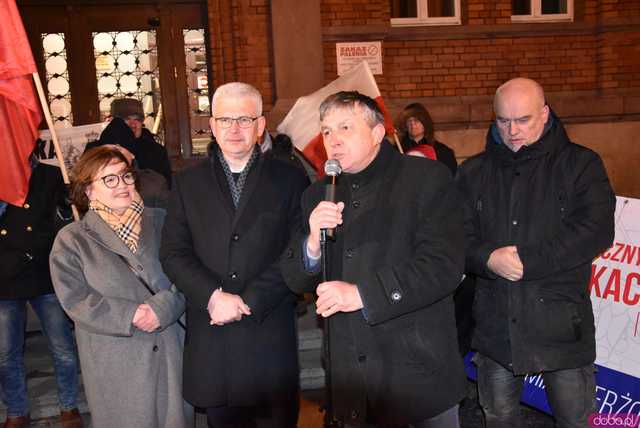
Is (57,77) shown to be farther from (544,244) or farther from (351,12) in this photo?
(544,244)

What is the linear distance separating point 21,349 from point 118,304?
185 cm

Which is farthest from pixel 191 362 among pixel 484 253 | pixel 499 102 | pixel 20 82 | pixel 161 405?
pixel 20 82

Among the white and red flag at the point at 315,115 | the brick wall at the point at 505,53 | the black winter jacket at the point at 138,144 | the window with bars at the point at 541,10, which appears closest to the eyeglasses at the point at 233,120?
the white and red flag at the point at 315,115

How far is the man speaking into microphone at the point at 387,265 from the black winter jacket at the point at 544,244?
0.59 m

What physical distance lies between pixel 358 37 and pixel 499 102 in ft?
19.0

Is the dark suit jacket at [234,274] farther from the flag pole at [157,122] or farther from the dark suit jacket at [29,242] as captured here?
the flag pole at [157,122]

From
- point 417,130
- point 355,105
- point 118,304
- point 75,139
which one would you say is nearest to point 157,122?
point 75,139

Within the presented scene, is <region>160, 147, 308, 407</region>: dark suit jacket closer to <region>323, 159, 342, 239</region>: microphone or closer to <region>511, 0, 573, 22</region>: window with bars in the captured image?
<region>323, 159, 342, 239</region>: microphone

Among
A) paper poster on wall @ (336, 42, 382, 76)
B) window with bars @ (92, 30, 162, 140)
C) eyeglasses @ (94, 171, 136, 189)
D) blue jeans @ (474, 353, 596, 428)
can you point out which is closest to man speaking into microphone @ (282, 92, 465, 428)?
blue jeans @ (474, 353, 596, 428)

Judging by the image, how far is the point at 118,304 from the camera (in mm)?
3705

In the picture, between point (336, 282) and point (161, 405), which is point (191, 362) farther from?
point (336, 282)

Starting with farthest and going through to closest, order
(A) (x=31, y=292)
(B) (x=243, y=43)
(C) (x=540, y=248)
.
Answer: (B) (x=243, y=43) < (A) (x=31, y=292) < (C) (x=540, y=248)

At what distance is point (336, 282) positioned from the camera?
2.92 metres

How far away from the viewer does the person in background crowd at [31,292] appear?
16.4 feet
